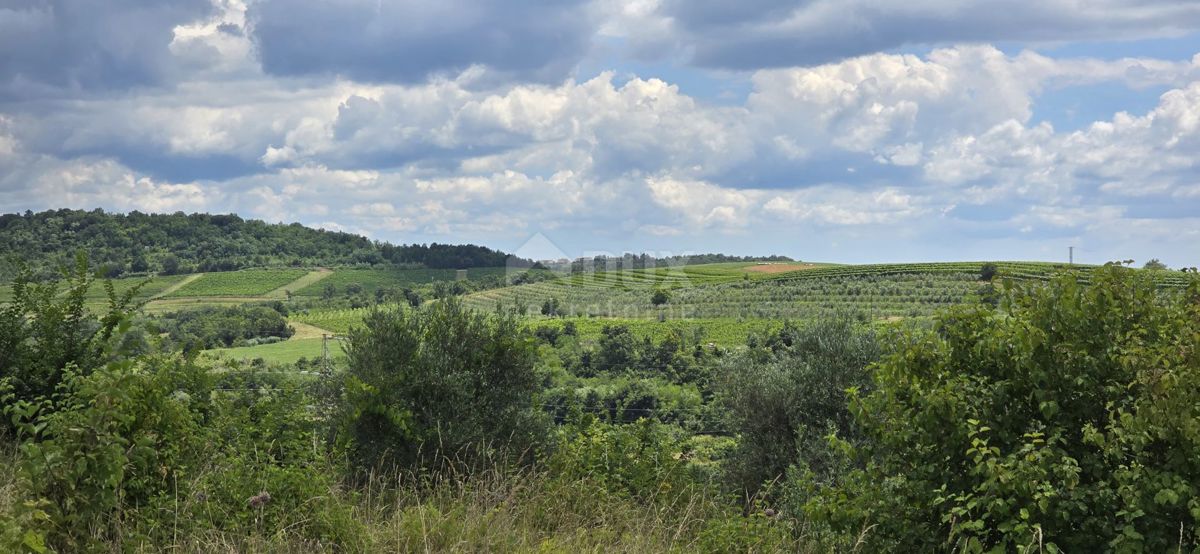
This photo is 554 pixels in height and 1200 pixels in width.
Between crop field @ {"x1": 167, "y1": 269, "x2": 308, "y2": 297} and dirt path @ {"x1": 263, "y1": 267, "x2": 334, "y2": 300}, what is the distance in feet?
2.11

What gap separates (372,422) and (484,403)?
120 centimetres

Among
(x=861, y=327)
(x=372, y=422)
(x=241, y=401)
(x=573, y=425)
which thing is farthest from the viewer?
(x=861, y=327)

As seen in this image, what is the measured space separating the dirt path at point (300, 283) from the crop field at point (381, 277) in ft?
3.35

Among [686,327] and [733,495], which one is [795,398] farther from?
[686,327]

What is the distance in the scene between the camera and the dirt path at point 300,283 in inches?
3868

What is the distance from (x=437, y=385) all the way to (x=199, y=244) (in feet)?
364

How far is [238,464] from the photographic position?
5.49 metres

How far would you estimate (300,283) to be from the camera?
345 ft

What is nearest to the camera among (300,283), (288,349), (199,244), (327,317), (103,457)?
(103,457)

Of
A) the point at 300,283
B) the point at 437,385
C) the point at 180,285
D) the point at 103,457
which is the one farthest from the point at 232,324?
the point at 103,457

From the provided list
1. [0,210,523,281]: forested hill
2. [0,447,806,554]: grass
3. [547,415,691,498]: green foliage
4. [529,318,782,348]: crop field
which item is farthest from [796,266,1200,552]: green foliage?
[0,210,523,281]: forested hill

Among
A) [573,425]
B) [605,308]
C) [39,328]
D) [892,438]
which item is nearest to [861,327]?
[573,425]

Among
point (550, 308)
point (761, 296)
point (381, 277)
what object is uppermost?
point (381, 277)

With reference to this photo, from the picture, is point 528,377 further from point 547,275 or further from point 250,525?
point 547,275
